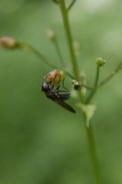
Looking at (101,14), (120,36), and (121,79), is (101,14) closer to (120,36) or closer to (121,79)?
(120,36)

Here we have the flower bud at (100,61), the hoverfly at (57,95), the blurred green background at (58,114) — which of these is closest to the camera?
the flower bud at (100,61)

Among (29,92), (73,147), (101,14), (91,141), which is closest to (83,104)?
(91,141)

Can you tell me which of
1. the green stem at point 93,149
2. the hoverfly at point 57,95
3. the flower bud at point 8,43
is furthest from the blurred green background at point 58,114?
the flower bud at point 8,43

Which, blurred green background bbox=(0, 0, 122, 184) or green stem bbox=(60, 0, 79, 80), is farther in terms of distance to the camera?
blurred green background bbox=(0, 0, 122, 184)

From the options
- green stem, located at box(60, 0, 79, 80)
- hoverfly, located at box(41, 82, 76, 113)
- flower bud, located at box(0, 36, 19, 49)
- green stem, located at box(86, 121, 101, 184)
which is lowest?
hoverfly, located at box(41, 82, 76, 113)

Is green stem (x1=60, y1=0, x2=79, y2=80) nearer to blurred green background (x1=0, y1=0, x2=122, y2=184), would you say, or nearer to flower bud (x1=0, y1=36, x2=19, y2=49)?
flower bud (x1=0, y1=36, x2=19, y2=49)

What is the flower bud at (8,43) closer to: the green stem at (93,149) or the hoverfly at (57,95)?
the hoverfly at (57,95)

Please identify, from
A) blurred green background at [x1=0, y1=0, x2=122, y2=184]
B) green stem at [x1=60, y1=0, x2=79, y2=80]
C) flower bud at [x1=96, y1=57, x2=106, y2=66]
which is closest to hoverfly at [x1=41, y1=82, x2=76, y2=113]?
green stem at [x1=60, y1=0, x2=79, y2=80]

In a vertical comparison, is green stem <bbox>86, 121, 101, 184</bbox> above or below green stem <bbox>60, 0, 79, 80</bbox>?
below
